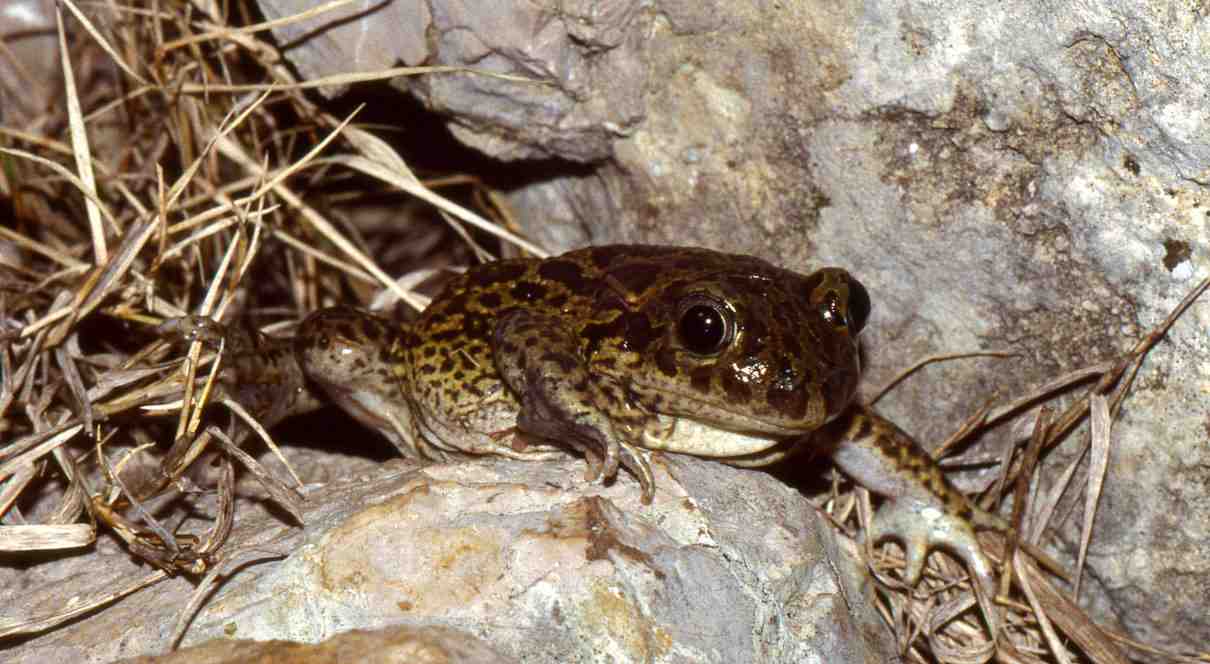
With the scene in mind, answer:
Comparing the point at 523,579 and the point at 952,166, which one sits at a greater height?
the point at 952,166

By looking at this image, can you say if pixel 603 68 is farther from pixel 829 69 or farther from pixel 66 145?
pixel 66 145

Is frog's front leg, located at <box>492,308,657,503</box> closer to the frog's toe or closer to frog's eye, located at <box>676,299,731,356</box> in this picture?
A: the frog's toe

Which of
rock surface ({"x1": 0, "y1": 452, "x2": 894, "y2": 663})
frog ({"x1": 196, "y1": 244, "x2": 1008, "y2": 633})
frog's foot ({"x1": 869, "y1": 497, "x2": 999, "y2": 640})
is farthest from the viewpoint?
frog's foot ({"x1": 869, "y1": 497, "x2": 999, "y2": 640})

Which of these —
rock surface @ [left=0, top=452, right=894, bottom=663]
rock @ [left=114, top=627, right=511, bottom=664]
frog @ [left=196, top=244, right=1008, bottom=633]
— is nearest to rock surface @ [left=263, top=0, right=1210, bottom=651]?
frog @ [left=196, top=244, right=1008, bottom=633]

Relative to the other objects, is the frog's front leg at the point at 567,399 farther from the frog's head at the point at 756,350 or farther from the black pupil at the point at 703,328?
the black pupil at the point at 703,328

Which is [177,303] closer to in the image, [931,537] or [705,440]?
[705,440]

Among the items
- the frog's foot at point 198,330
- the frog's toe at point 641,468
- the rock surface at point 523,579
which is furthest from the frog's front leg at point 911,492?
the frog's foot at point 198,330

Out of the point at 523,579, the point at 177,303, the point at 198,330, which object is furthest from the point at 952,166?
the point at 177,303
